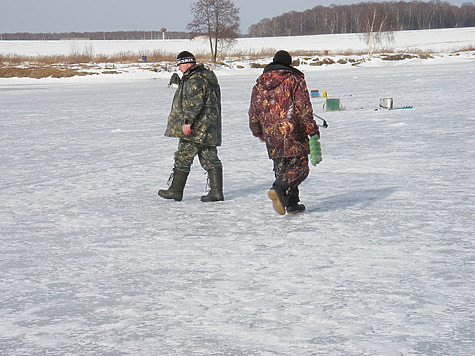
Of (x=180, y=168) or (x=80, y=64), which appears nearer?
(x=180, y=168)

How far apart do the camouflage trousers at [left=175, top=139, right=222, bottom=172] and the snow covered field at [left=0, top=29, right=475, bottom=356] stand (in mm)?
399

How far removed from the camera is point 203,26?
195 feet

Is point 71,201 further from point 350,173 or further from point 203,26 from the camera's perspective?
point 203,26

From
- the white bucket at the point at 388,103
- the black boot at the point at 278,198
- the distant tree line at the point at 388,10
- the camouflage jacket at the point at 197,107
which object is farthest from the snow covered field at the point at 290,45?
the black boot at the point at 278,198

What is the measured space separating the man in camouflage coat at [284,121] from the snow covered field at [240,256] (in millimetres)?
367

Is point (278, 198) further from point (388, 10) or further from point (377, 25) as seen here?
point (388, 10)

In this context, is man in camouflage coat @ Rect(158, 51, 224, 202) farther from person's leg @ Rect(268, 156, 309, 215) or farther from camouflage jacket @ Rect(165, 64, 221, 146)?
person's leg @ Rect(268, 156, 309, 215)

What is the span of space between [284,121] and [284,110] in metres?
0.10

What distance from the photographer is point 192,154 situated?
22.8 feet

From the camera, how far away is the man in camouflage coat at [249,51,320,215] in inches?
237

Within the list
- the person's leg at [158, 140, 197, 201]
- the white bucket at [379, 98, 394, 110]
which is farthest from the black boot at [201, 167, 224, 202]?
the white bucket at [379, 98, 394, 110]

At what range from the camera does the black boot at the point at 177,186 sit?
705 cm

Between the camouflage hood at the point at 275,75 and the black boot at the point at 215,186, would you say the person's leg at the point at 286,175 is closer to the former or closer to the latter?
the camouflage hood at the point at 275,75

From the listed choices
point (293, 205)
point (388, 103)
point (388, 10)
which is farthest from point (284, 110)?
point (388, 10)
